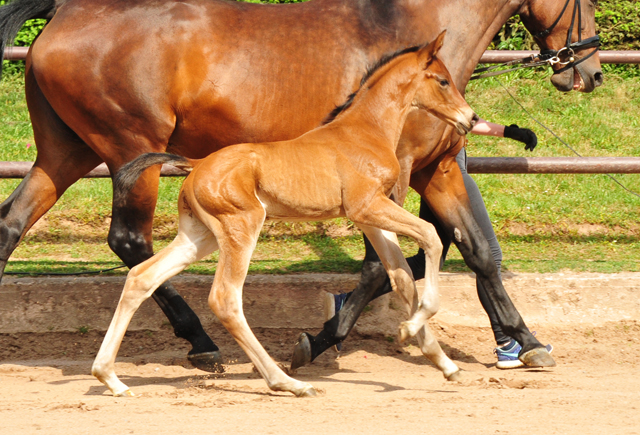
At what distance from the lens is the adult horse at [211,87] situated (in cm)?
426

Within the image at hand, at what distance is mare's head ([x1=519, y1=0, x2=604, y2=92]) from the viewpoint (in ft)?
15.6

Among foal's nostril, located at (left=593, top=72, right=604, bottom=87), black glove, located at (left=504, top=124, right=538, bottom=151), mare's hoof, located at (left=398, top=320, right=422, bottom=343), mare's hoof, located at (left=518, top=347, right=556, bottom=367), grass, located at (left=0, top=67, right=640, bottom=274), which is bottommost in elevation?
grass, located at (left=0, top=67, right=640, bottom=274)

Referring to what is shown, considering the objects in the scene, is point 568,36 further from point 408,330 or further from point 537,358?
point 408,330

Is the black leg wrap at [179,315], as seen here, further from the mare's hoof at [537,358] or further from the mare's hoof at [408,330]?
the mare's hoof at [537,358]

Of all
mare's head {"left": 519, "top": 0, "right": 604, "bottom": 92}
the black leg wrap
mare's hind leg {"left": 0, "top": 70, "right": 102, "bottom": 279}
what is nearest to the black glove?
mare's head {"left": 519, "top": 0, "right": 604, "bottom": 92}

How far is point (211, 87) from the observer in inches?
166

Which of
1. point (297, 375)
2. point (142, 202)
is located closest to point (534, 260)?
point (297, 375)

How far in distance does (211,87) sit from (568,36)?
2254 mm

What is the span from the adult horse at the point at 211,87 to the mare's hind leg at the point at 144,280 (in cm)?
55

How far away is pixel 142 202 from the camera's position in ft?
14.4

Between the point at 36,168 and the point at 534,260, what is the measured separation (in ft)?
12.0

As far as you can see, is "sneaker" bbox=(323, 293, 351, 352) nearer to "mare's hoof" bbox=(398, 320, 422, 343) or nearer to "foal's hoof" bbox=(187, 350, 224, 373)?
"foal's hoof" bbox=(187, 350, 224, 373)

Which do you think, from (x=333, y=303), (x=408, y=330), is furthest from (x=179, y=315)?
(x=408, y=330)

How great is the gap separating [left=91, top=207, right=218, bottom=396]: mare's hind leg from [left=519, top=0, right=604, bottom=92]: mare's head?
246cm
